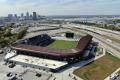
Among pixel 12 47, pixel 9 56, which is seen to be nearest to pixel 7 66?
pixel 9 56

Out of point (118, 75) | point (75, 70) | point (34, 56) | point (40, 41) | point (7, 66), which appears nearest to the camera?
point (118, 75)

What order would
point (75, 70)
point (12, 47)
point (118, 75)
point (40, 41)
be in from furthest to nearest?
point (40, 41)
point (12, 47)
point (75, 70)
point (118, 75)

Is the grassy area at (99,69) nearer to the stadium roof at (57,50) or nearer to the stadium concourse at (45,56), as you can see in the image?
the stadium concourse at (45,56)

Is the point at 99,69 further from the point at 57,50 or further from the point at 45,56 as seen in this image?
the point at 45,56

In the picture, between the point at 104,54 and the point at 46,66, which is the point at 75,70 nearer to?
the point at 46,66

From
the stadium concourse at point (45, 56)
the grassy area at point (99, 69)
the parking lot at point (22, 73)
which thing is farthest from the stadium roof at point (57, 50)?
the parking lot at point (22, 73)

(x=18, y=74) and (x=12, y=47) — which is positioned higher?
(x=12, y=47)

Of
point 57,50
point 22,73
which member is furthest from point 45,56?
point 22,73

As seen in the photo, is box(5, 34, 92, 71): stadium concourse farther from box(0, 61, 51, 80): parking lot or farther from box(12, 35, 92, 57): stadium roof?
box(0, 61, 51, 80): parking lot

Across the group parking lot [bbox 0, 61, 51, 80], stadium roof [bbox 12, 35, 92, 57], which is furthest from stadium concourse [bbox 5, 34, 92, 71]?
parking lot [bbox 0, 61, 51, 80]
